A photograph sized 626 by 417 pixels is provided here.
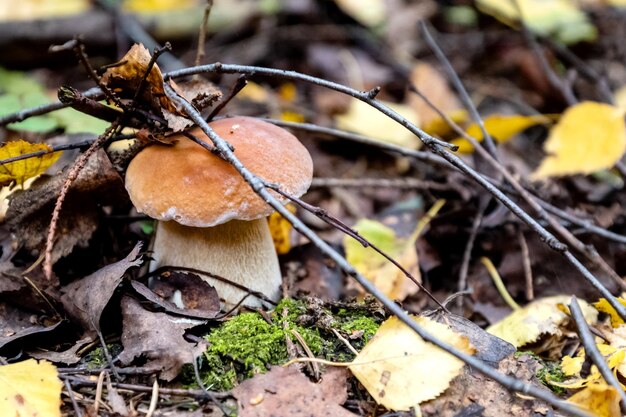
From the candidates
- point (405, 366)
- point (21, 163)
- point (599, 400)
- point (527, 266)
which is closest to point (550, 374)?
point (599, 400)

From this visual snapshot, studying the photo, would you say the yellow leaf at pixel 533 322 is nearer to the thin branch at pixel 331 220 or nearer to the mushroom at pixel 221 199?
the thin branch at pixel 331 220

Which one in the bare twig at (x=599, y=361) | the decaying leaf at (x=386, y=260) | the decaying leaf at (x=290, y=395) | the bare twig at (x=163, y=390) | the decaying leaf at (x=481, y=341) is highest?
the bare twig at (x=599, y=361)

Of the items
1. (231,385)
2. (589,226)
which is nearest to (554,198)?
(589,226)

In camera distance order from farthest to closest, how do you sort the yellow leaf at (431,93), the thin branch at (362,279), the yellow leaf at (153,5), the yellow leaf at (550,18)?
the yellow leaf at (550,18), the yellow leaf at (153,5), the yellow leaf at (431,93), the thin branch at (362,279)

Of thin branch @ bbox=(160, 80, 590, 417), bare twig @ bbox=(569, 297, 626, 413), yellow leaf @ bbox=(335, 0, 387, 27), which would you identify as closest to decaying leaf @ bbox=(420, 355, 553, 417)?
thin branch @ bbox=(160, 80, 590, 417)

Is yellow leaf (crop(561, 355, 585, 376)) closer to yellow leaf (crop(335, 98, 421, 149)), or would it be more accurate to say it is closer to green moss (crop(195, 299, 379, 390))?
green moss (crop(195, 299, 379, 390))

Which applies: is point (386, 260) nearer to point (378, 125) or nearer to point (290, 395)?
point (290, 395)

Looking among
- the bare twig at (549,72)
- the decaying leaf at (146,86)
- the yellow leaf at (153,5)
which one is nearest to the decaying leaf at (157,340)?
the decaying leaf at (146,86)
